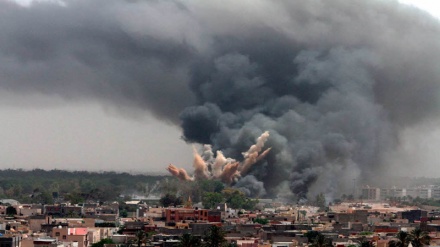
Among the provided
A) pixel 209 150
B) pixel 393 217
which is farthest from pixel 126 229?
pixel 209 150

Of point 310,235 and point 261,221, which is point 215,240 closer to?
point 310,235

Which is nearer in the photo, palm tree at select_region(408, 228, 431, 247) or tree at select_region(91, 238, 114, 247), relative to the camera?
palm tree at select_region(408, 228, 431, 247)

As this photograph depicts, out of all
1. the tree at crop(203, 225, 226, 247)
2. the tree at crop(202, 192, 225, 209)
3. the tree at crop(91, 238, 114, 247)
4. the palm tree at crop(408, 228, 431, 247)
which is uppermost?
the tree at crop(202, 192, 225, 209)

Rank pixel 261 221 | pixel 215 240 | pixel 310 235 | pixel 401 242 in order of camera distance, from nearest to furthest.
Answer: pixel 401 242 < pixel 215 240 < pixel 310 235 < pixel 261 221

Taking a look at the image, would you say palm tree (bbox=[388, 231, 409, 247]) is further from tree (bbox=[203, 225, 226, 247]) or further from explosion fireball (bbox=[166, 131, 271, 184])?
explosion fireball (bbox=[166, 131, 271, 184])

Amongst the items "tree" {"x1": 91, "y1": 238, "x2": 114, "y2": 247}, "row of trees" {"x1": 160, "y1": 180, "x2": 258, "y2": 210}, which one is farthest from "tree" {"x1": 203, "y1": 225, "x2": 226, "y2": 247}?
"row of trees" {"x1": 160, "y1": 180, "x2": 258, "y2": 210}

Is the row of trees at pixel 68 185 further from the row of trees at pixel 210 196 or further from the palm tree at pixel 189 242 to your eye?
the palm tree at pixel 189 242

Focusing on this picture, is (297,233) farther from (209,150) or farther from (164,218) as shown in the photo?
(209,150)

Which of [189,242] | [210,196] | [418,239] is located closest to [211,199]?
[210,196]

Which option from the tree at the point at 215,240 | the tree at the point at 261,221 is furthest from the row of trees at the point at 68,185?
the tree at the point at 215,240
